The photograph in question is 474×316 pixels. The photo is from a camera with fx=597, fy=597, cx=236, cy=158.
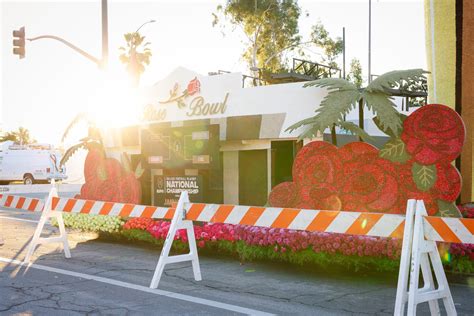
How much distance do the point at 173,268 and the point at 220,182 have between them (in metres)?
5.23

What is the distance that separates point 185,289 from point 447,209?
14.4 ft

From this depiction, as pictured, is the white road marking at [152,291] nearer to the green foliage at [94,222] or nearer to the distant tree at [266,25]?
the green foliage at [94,222]

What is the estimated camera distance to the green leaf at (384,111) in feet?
31.6

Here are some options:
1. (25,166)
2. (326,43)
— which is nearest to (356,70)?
(326,43)

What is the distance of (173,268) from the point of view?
9.46 m

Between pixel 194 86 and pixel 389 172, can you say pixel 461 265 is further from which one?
pixel 194 86

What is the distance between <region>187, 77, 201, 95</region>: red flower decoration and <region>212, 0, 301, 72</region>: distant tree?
28.2 meters

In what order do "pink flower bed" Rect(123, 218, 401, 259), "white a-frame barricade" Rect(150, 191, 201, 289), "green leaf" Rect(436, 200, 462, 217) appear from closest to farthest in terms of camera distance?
1. "white a-frame barricade" Rect(150, 191, 201, 289)
2. "pink flower bed" Rect(123, 218, 401, 259)
3. "green leaf" Rect(436, 200, 462, 217)

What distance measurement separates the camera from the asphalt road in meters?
6.80

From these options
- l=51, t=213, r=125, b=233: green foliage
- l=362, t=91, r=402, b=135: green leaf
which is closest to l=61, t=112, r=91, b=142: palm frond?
l=51, t=213, r=125, b=233: green foliage

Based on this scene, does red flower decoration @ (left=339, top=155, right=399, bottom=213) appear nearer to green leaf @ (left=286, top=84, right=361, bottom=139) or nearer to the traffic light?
green leaf @ (left=286, top=84, right=361, bottom=139)

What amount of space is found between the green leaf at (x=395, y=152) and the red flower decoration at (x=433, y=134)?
0.27 ft

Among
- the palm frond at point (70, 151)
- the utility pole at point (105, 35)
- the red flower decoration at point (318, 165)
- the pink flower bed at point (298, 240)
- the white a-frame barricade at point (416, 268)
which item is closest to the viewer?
the white a-frame barricade at point (416, 268)

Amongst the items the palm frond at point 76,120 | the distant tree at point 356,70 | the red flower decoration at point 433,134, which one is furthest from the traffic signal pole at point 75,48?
the distant tree at point 356,70
